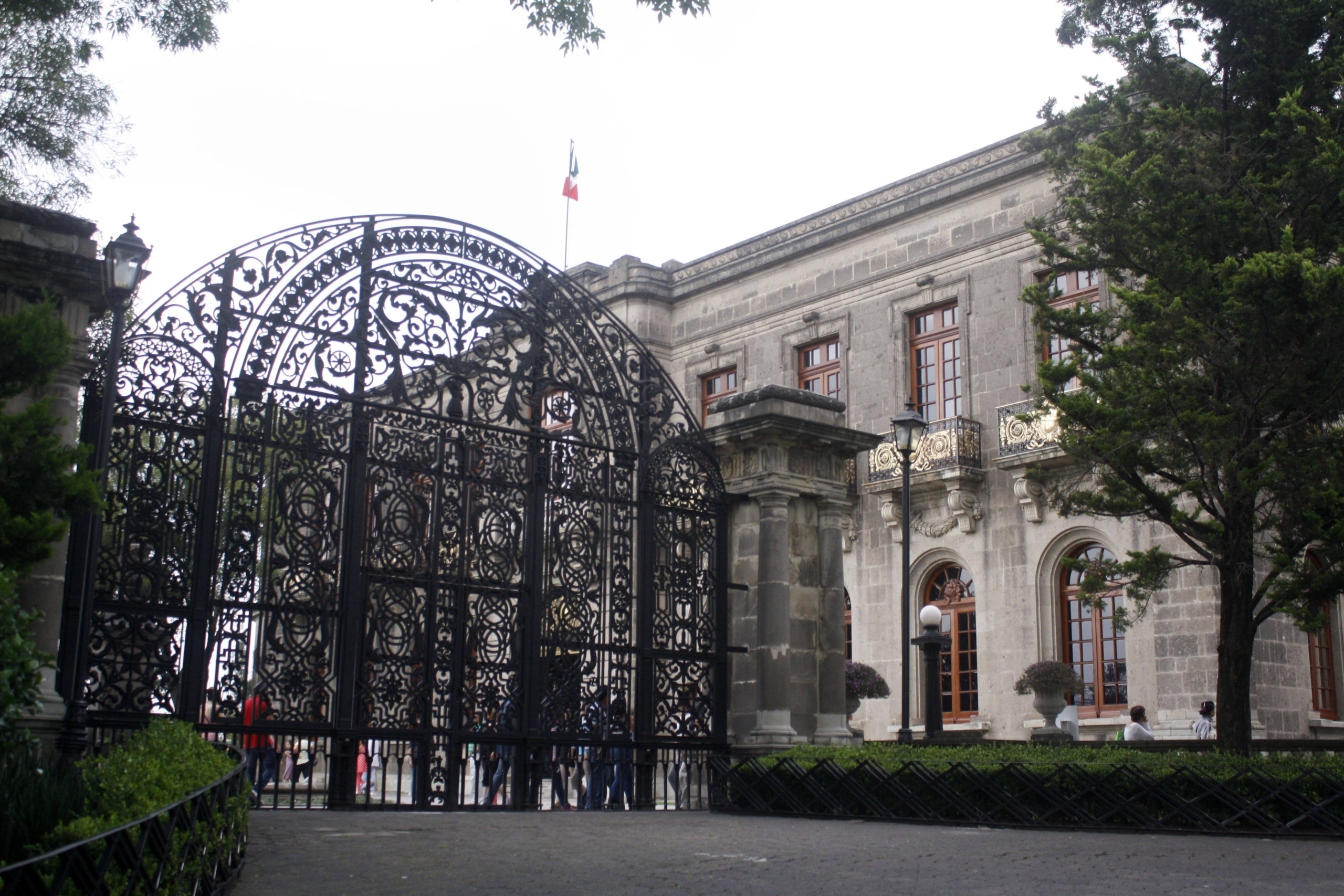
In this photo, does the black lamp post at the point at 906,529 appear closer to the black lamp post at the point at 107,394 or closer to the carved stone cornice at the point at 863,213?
the carved stone cornice at the point at 863,213

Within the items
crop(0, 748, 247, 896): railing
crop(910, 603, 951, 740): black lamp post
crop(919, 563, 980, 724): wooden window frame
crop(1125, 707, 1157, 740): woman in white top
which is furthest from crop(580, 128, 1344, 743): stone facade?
crop(0, 748, 247, 896): railing

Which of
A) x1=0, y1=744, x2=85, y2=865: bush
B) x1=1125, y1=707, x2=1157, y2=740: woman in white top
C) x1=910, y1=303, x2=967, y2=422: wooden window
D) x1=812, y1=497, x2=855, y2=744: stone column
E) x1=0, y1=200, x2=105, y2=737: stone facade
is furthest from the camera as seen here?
x1=910, y1=303, x2=967, y2=422: wooden window

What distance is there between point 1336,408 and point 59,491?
37.7 ft

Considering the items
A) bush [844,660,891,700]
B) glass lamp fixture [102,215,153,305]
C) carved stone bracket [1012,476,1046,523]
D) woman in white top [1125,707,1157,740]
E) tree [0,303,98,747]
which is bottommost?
woman in white top [1125,707,1157,740]

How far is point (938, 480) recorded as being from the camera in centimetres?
2281

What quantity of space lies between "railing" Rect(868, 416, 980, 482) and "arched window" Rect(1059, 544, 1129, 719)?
8.20 ft

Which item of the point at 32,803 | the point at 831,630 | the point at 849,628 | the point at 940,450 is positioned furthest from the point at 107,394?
Result: the point at 849,628

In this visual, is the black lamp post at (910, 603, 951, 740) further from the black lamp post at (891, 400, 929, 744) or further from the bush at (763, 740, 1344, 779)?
the bush at (763, 740, 1344, 779)

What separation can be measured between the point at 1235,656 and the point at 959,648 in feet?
32.5

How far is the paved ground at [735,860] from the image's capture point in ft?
22.7

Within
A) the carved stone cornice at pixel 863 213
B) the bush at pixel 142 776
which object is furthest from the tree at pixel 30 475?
the carved stone cornice at pixel 863 213

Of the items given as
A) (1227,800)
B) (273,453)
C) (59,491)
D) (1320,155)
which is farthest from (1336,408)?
(59,491)

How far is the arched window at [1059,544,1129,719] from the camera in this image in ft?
67.9

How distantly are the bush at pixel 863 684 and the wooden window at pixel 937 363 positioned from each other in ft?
17.6
